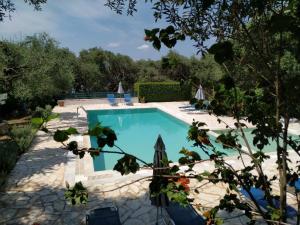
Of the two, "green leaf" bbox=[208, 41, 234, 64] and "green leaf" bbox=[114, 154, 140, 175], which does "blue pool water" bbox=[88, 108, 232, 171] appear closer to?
"green leaf" bbox=[114, 154, 140, 175]

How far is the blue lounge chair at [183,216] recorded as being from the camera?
16.3ft

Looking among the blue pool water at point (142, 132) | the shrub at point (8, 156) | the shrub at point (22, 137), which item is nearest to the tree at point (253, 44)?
the shrub at point (8, 156)

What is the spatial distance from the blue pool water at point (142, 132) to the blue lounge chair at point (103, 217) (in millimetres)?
6005

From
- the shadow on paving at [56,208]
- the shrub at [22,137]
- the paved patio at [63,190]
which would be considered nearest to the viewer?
the shadow on paving at [56,208]

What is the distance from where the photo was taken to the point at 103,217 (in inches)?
212

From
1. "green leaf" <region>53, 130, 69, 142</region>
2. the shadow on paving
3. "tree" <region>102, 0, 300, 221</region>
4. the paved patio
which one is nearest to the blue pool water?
the paved patio

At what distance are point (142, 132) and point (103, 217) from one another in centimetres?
1366

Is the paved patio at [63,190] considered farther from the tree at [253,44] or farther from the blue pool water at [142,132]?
the tree at [253,44]

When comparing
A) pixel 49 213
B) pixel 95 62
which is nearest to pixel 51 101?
pixel 95 62

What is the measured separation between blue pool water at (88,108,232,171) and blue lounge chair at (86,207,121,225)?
600 cm

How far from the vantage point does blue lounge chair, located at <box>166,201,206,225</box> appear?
16.3 ft

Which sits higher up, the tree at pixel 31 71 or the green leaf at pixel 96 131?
the tree at pixel 31 71

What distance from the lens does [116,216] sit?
17.9ft

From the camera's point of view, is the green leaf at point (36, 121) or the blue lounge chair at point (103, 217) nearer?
the green leaf at point (36, 121)
